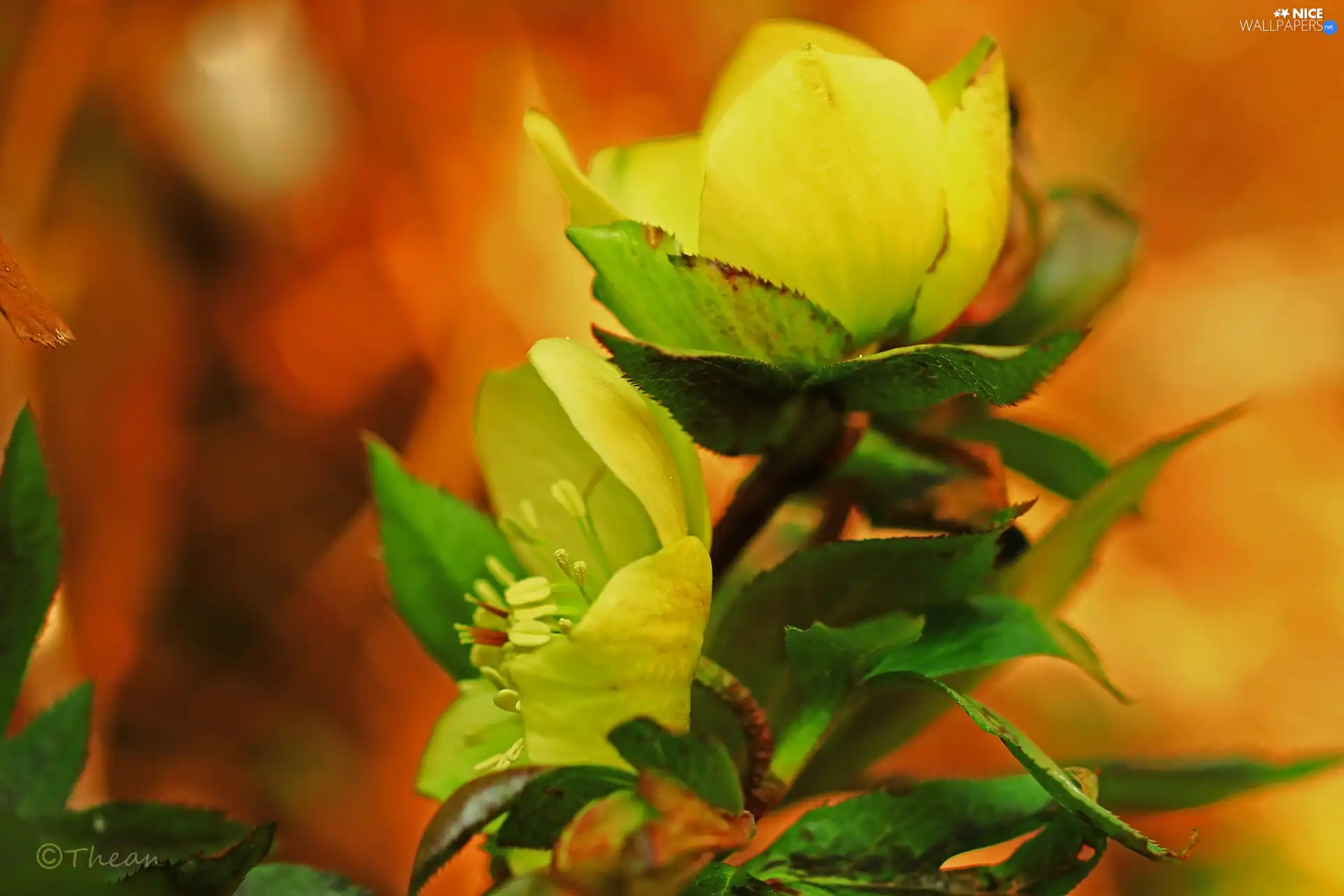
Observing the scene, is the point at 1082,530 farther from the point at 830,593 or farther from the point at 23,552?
the point at 23,552

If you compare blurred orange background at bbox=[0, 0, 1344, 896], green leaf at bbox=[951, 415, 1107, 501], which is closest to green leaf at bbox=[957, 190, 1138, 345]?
green leaf at bbox=[951, 415, 1107, 501]

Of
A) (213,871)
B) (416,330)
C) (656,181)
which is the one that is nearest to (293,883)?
(213,871)

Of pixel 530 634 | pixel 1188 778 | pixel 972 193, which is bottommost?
pixel 1188 778

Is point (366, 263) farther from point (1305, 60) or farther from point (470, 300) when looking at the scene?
point (1305, 60)

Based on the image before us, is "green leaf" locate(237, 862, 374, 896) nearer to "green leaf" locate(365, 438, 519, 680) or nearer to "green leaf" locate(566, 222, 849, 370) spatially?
"green leaf" locate(365, 438, 519, 680)

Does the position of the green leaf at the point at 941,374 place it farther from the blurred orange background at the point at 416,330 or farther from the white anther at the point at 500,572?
the blurred orange background at the point at 416,330

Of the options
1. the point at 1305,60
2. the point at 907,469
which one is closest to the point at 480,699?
the point at 907,469
